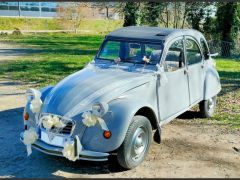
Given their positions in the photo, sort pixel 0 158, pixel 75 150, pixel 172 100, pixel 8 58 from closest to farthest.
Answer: pixel 75 150 < pixel 0 158 < pixel 172 100 < pixel 8 58

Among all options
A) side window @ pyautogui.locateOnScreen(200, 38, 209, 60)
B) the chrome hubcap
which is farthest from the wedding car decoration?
side window @ pyautogui.locateOnScreen(200, 38, 209, 60)

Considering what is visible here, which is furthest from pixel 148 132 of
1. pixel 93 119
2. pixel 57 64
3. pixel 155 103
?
pixel 57 64

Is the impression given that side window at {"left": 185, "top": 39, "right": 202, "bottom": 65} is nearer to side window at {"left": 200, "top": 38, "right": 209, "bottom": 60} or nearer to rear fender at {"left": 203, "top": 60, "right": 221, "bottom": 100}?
side window at {"left": 200, "top": 38, "right": 209, "bottom": 60}

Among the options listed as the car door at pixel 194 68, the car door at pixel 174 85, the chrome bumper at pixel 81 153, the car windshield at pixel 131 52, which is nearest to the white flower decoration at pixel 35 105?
the chrome bumper at pixel 81 153

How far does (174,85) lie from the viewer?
650 cm

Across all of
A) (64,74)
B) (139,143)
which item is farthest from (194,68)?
(64,74)

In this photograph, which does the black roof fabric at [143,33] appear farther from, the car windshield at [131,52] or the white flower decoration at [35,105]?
the white flower decoration at [35,105]

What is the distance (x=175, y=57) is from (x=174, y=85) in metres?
0.55

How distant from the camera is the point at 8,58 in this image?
667 inches

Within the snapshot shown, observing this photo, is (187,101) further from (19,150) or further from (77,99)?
(19,150)

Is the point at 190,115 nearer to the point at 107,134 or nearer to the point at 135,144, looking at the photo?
the point at 135,144

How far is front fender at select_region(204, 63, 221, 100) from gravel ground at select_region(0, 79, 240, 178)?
2.17ft

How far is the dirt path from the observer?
5.32 meters

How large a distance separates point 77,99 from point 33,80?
6.89 meters
